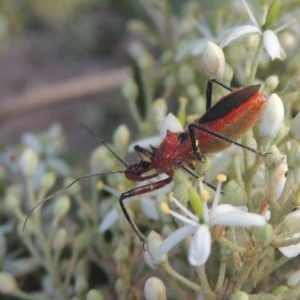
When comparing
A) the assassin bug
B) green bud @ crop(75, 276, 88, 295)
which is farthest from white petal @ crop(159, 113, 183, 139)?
green bud @ crop(75, 276, 88, 295)

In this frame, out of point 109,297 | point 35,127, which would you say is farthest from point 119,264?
point 35,127

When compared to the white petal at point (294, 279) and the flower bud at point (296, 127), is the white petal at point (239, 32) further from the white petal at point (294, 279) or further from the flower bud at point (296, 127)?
the white petal at point (294, 279)

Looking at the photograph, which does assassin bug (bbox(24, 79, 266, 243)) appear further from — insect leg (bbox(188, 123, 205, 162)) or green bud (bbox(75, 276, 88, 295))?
green bud (bbox(75, 276, 88, 295))

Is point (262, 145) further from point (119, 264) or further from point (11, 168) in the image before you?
point (11, 168)

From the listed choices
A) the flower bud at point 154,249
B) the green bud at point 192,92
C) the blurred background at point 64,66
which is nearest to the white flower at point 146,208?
the flower bud at point 154,249

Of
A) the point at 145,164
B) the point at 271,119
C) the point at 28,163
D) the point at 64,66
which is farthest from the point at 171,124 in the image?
the point at 64,66

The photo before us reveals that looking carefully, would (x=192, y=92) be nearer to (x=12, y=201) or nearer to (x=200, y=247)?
(x=12, y=201)
